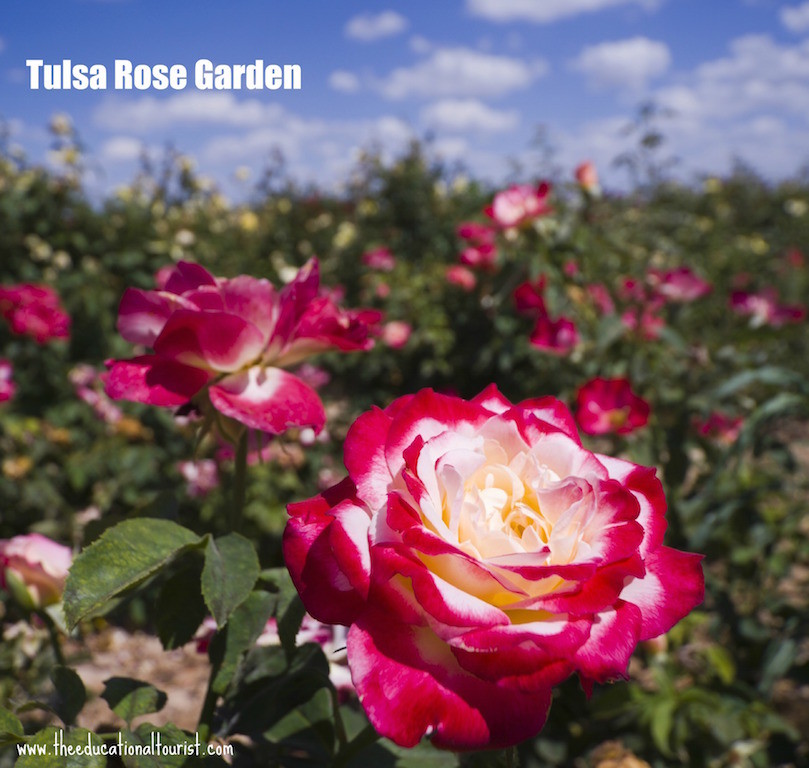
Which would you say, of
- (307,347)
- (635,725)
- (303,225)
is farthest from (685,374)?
(303,225)

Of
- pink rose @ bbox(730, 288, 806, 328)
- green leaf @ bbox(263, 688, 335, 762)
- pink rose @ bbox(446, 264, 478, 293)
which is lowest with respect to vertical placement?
green leaf @ bbox(263, 688, 335, 762)

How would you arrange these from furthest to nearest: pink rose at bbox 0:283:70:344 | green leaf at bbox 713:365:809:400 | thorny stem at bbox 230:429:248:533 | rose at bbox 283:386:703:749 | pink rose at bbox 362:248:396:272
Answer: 1. pink rose at bbox 362:248:396:272
2. pink rose at bbox 0:283:70:344
3. green leaf at bbox 713:365:809:400
4. thorny stem at bbox 230:429:248:533
5. rose at bbox 283:386:703:749

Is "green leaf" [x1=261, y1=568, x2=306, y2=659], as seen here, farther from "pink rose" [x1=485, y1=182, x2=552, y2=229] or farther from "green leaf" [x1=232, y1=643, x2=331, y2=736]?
"pink rose" [x1=485, y1=182, x2=552, y2=229]

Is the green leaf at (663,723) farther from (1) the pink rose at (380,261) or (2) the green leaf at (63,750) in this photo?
(1) the pink rose at (380,261)

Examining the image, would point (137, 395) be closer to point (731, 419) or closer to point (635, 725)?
point (635, 725)

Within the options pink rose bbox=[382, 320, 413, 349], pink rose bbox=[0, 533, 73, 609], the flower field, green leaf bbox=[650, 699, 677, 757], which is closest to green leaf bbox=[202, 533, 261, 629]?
the flower field

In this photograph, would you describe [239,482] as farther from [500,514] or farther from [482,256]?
[482,256]

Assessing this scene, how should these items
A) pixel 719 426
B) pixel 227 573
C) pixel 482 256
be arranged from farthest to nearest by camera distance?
1. pixel 482 256
2. pixel 719 426
3. pixel 227 573

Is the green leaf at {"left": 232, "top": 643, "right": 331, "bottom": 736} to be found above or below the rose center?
below

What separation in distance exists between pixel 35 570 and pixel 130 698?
0.23 metres

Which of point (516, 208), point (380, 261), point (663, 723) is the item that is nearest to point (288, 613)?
point (663, 723)

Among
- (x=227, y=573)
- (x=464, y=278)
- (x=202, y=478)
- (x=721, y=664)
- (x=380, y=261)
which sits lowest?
(x=721, y=664)

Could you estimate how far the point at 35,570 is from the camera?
0.71 m

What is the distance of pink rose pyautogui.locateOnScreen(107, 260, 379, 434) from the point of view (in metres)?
0.57
